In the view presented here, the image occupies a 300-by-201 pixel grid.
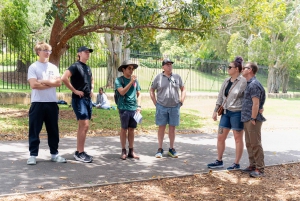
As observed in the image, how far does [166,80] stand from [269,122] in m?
7.83

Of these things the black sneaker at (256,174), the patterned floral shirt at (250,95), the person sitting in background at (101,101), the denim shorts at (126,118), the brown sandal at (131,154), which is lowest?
the black sneaker at (256,174)

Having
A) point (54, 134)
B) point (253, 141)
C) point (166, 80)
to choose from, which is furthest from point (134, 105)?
point (253, 141)

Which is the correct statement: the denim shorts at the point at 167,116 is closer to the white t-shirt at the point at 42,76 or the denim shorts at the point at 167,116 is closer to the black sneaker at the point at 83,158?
the black sneaker at the point at 83,158

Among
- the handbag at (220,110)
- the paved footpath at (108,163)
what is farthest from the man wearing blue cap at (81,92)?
the handbag at (220,110)

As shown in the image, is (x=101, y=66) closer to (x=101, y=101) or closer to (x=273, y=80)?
(x=101, y=101)

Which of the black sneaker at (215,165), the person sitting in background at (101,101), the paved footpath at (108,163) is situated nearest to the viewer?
the paved footpath at (108,163)

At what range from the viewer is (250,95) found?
22.1 feet

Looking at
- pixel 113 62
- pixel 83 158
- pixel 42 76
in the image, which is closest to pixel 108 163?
pixel 83 158

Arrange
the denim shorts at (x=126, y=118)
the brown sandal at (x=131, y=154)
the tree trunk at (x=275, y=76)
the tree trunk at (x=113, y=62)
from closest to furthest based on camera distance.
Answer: the denim shorts at (x=126, y=118) < the brown sandal at (x=131, y=154) < the tree trunk at (x=113, y=62) < the tree trunk at (x=275, y=76)

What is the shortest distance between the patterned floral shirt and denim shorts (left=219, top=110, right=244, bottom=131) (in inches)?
7.9

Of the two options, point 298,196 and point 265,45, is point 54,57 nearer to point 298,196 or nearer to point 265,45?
point 298,196

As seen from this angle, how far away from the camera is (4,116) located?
12352mm

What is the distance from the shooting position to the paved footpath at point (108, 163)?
592 cm

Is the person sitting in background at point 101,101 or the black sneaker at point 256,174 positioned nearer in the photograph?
the black sneaker at point 256,174
